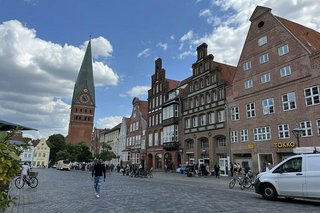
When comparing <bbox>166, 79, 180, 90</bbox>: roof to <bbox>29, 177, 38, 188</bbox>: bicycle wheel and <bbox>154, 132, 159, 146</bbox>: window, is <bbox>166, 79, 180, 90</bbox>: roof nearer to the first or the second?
<bbox>154, 132, 159, 146</bbox>: window

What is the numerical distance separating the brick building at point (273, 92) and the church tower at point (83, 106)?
8301 cm

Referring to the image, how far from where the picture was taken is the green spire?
379ft

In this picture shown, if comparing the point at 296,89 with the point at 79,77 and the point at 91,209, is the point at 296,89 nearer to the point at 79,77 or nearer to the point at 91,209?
the point at 91,209

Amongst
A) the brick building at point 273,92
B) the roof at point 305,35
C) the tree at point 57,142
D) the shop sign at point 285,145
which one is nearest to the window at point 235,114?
the brick building at point 273,92

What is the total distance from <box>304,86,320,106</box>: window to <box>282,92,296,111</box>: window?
4.63ft

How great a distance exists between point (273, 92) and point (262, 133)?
4825mm

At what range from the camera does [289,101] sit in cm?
2961

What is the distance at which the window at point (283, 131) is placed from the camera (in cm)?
2921

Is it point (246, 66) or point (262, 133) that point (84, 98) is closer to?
point (246, 66)

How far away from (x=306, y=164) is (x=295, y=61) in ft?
67.5

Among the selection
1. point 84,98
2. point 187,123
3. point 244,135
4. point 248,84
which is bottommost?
point 244,135

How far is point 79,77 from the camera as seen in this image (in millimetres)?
117438

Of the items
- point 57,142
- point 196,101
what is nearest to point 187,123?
point 196,101

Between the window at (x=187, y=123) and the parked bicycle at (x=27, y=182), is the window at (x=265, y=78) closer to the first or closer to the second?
the window at (x=187, y=123)
